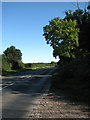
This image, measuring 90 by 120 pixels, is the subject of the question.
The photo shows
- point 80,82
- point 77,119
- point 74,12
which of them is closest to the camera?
point 77,119

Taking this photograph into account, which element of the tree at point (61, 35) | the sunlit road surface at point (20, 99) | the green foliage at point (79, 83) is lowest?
the sunlit road surface at point (20, 99)

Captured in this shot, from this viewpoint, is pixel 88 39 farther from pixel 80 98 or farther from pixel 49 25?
pixel 80 98

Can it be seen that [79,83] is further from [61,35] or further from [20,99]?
[61,35]

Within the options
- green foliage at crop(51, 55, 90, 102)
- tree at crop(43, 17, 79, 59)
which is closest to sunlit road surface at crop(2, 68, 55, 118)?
green foliage at crop(51, 55, 90, 102)

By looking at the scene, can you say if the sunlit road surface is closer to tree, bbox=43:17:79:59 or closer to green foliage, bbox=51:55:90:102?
green foliage, bbox=51:55:90:102

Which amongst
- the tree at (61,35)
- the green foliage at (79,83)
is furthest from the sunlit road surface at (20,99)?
the tree at (61,35)

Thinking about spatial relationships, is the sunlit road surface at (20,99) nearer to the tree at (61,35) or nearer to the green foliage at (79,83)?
the green foliage at (79,83)

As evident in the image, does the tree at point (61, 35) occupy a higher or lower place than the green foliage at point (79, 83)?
higher

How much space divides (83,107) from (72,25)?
1378 cm

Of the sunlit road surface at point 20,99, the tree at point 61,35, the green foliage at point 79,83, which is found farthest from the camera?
the tree at point 61,35

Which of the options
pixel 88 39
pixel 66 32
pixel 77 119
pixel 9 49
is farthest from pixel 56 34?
pixel 9 49

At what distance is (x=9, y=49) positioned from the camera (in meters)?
94.3

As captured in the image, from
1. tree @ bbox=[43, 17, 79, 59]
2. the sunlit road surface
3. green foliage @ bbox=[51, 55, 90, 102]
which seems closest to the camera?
the sunlit road surface

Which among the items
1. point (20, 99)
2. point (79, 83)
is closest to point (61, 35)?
point (79, 83)
